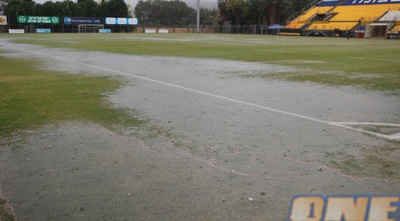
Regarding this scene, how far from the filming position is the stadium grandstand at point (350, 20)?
53188 millimetres

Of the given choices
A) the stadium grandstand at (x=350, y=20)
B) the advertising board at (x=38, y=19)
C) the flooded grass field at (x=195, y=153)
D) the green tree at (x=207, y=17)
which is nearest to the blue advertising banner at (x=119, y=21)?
the advertising board at (x=38, y=19)

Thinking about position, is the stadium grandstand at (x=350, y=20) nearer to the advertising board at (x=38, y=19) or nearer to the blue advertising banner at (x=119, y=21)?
the blue advertising banner at (x=119, y=21)

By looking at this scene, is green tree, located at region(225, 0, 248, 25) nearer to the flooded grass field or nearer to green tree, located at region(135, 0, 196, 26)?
green tree, located at region(135, 0, 196, 26)

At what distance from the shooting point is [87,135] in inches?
203

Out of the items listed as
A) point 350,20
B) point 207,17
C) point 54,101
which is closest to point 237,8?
point 350,20

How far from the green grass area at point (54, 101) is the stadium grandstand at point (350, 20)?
47.8m

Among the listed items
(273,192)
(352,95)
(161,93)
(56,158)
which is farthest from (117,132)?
(352,95)

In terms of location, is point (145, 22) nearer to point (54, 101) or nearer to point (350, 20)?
point (350, 20)

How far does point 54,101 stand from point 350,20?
→ 198ft

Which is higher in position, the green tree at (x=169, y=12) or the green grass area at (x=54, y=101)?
the green tree at (x=169, y=12)

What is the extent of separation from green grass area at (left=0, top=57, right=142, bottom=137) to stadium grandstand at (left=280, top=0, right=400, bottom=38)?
47842mm

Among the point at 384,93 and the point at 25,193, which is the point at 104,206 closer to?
the point at 25,193

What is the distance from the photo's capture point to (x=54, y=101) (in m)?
7.38

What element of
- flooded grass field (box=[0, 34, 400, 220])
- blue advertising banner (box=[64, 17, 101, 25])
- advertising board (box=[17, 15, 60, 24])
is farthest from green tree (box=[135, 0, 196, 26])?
flooded grass field (box=[0, 34, 400, 220])
